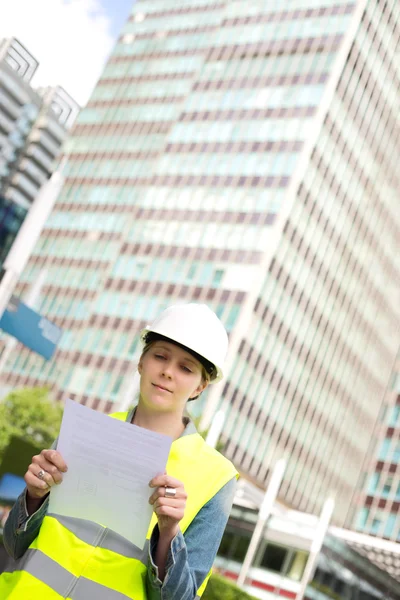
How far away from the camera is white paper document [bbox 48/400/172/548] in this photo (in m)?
3.03

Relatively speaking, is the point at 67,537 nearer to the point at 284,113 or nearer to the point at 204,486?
the point at 204,486

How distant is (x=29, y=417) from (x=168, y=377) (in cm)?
5830

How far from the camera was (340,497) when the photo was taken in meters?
80.4

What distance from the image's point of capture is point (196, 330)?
11.3 ft

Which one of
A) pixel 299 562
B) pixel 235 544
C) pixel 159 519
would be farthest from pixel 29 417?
pixel 159 519

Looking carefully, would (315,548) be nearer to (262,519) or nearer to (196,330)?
(262,519)

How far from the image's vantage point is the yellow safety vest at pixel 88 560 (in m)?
3.10

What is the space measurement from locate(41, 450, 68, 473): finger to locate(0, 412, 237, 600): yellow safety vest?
0.75ft

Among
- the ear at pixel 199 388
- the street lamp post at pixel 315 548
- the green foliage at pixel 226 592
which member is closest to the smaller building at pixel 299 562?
the street lamp post at pixel 315 548

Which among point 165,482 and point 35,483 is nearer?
point 165,482

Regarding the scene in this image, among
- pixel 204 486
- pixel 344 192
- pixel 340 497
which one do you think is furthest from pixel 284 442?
pixel 204 486

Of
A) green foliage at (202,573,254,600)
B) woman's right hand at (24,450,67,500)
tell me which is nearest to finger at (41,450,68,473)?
woman's right hand at (24,450,67,500)

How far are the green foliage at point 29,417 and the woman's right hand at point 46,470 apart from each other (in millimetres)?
56459

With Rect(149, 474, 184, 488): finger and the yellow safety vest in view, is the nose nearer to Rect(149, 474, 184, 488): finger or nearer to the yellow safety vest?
the yellow safety vest
